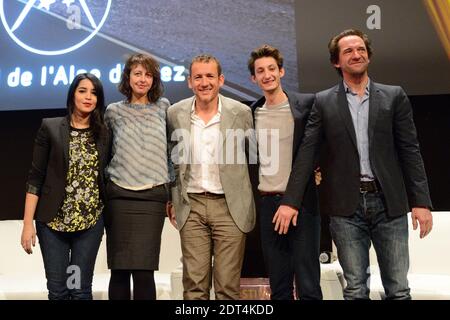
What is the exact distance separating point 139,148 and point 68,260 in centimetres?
63

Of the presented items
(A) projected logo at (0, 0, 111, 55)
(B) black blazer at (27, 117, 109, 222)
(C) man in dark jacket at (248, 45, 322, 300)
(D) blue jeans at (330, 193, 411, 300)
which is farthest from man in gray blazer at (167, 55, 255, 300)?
(A) projected logo at (0, 0, 111, 55)

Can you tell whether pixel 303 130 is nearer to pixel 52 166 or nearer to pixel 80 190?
pixel 80 190

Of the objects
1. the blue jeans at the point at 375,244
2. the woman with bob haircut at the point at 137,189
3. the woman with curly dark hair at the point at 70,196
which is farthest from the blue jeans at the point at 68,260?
the blue jeans at the point at 375,244

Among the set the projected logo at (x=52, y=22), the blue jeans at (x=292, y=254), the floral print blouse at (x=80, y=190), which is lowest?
the blue jeans at (x=292, y=254)

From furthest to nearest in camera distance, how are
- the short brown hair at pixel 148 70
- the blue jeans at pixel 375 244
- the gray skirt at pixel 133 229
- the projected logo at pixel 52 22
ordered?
the projected logo at pixel 52 22 → the short brown hair at pixel 148 70 → the gray skirt at pixel 133 229 → the blue jeans at pixel 375 244

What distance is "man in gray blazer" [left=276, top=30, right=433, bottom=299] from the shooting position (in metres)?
2.54

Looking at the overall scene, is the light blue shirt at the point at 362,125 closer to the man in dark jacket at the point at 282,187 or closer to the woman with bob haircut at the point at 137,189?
the man in dark jacket at the point at 282,187

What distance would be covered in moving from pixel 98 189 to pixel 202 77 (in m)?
0.73

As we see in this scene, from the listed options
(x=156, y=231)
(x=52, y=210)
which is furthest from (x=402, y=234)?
(x=52, y=210)

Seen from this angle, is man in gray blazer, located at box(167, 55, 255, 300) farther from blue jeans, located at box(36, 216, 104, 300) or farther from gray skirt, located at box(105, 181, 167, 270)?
blue jeans, located at box(36, 216, 104, 300)

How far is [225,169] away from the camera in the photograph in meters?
2.78

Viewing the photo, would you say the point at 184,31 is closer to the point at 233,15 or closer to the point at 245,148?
the point at 233,15

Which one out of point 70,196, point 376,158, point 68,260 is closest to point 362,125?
point 376,158

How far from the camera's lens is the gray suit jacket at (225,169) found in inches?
109
